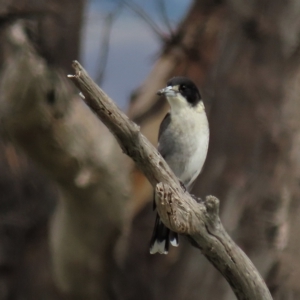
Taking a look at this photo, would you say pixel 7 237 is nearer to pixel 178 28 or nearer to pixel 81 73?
pixel 178 28

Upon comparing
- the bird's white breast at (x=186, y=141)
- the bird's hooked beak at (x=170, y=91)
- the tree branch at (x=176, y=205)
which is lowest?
the tree branch at (x=176, y=205)

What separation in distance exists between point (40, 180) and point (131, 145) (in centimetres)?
326

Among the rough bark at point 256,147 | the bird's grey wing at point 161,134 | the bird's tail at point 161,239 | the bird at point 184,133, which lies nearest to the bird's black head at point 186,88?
the bird at point 184,133

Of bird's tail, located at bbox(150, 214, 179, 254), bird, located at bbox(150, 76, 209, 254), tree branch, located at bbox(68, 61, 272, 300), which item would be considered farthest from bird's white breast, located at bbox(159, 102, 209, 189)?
tree branch, located at bbox(68, 61, 272, 300)

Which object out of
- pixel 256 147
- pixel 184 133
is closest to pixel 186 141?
pixel 184 133

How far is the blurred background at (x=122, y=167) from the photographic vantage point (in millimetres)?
3973

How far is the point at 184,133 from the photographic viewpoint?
3.06 m

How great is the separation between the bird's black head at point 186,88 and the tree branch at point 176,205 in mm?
829

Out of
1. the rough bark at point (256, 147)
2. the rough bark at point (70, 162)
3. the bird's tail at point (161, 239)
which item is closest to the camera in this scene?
the bird's tail at point (161, 239)

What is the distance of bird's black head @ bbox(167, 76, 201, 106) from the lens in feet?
10.1

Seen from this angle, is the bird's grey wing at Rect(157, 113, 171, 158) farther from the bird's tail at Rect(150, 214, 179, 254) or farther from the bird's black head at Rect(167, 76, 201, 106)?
the bird's tail at Rect(150, 214, 179, 254)

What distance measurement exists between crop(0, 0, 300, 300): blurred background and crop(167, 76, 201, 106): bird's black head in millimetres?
888

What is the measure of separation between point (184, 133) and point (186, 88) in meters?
0.18

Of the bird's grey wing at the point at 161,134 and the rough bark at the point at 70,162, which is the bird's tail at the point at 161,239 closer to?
the bird's grey wing at the point at 161,134
